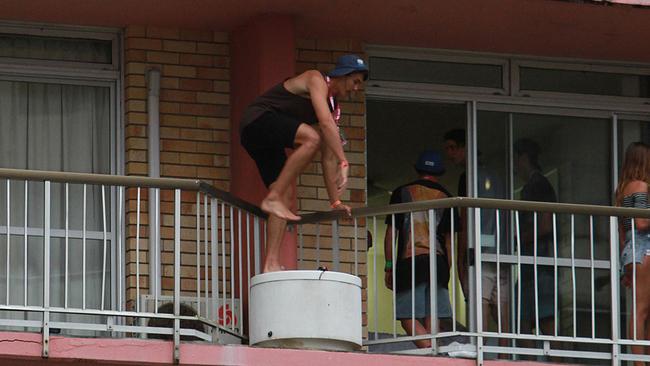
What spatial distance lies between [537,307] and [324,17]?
8.90 feet

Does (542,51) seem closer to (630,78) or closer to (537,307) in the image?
(630,78)

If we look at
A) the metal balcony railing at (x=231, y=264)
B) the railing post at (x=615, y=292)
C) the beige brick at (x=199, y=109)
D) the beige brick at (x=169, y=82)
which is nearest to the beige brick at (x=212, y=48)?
the beige brick at (x=169, y=82)

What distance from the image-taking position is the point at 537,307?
16.7 metres

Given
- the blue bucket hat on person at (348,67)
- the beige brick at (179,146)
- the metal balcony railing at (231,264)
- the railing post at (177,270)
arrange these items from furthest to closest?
1. the beige brick at (179,146)
2. the blue bucket hat on person at (348,67)
3. the metal balcony railing at (231,264)
4. the railing post at (177,270)

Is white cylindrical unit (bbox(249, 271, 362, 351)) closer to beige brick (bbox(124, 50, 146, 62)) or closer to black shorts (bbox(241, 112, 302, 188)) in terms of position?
black shorts (bbox(241, 112, 302, 188))

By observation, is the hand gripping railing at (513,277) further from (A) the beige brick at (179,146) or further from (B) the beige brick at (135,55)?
(B) the beige brick at (135,55)

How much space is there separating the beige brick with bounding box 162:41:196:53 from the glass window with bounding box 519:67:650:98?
8.63 ft

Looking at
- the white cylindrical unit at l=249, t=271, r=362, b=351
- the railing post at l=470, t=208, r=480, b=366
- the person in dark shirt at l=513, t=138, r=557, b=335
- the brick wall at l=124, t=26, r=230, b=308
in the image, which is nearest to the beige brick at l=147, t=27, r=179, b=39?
the brick wall at l=124, t=26, r=230, b=308

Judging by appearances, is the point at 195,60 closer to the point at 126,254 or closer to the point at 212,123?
the point at 212,123

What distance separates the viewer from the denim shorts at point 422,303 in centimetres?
1678

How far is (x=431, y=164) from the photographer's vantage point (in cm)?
1762

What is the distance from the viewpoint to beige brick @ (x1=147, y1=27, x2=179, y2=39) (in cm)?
1792

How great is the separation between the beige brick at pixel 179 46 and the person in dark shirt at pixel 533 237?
263cm

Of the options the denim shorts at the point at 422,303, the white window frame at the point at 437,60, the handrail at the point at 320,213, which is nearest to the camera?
the handrail at the point at 320,213
